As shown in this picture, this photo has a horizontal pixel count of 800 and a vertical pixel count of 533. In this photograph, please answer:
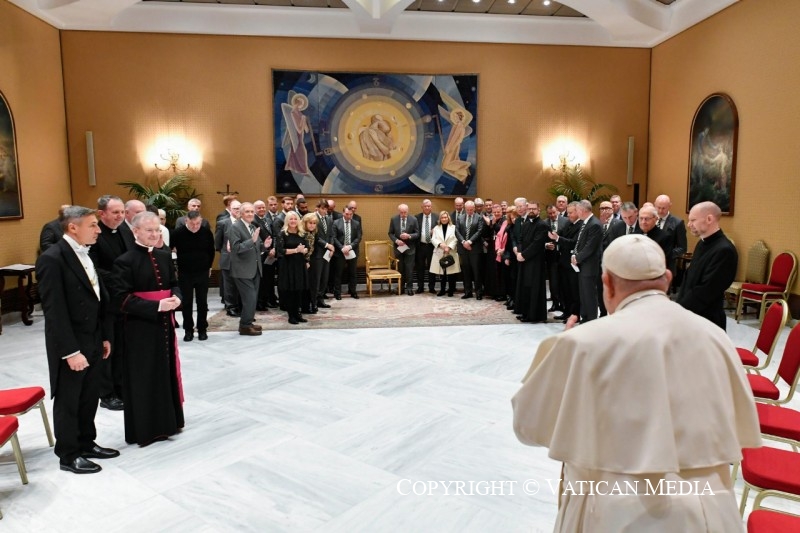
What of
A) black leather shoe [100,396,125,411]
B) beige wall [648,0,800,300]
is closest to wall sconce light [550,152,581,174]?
beige wall [648,0,800,300]

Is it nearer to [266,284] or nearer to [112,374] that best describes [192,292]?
[112,374]

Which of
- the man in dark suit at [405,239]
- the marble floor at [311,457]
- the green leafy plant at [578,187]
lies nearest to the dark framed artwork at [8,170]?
the marble floor at [311,457]

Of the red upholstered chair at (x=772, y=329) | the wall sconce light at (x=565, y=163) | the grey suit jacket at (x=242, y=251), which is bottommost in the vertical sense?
the red upholstered chair at (x=772, y=329)

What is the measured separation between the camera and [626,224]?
7688 millimetres

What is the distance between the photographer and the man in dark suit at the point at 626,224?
738 cm

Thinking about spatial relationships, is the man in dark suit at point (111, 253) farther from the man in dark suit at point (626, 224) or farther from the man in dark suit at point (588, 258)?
the man in dark suit at point (626, 224)

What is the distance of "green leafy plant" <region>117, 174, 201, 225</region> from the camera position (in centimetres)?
1066

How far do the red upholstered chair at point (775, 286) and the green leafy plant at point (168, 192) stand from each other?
983 centimetres

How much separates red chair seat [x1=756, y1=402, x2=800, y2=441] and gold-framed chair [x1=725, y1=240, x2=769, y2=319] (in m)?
5.86

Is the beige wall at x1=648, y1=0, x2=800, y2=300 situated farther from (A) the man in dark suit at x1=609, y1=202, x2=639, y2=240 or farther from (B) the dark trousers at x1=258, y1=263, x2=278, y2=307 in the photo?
(B) the dark trousers at x1=258, y1=263, x2=278, y2=307

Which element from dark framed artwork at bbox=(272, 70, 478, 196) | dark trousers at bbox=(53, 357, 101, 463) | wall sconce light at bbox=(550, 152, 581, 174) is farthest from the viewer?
wall sconce light at bbox=(550, 152, 581, 174)

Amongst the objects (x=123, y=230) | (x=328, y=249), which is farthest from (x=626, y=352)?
(x=328, y=249)

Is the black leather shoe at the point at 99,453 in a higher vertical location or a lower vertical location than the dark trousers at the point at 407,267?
lower

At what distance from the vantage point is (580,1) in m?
10.0
